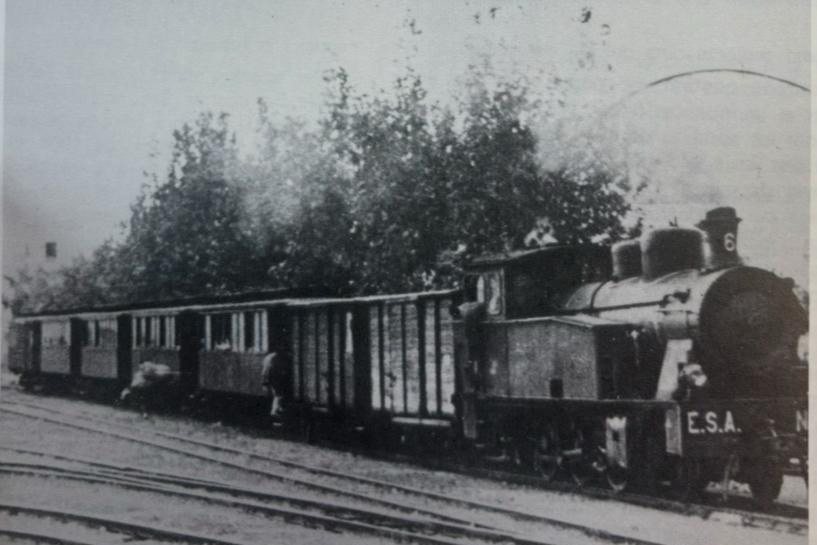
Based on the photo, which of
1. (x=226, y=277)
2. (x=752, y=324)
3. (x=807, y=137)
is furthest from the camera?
(x=226, y=277)

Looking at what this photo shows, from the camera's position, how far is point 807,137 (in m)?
3.72

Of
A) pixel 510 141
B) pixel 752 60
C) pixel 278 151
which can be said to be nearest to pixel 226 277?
pixel 278 151

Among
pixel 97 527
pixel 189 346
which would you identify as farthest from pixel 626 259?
pixel 189 346

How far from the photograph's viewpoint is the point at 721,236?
3.91 meters

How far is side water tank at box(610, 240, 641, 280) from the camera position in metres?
4.25

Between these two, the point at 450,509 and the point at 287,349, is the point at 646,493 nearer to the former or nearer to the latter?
the point at 450,509

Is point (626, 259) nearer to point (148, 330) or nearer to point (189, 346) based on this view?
point (189, 346)

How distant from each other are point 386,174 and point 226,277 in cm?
109

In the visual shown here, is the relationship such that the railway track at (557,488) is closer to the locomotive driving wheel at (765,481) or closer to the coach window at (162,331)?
the locomotive driving wheel at (765,481)

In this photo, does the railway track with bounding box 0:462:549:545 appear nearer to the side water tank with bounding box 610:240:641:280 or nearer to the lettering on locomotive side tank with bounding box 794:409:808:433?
the lettering on locomotive side tank with bounding box 794:409:808:433

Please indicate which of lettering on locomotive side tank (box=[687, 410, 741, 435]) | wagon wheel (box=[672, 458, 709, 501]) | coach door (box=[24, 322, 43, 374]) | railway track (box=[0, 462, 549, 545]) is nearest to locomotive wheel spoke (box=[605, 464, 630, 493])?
wagon wheel (box=[672, 458, 709, 501])

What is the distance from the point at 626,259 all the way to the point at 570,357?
486 mm

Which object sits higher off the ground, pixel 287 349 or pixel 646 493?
pixel 287 349

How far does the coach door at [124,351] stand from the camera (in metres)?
6.16
